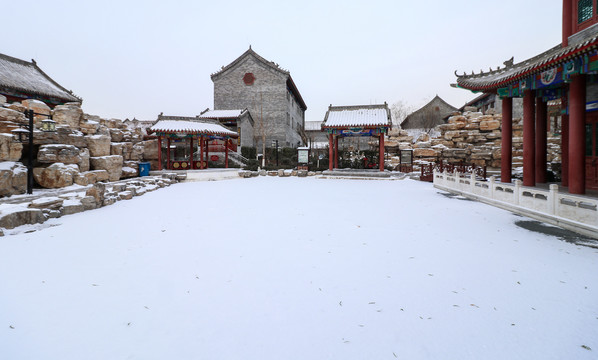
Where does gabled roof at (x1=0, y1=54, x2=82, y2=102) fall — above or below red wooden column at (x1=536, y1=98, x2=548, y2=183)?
above

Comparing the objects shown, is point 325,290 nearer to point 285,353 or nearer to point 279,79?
point 285,353

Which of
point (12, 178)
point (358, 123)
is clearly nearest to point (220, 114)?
point (358, 123)

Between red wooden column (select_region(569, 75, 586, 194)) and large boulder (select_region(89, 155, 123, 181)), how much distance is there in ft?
55.5

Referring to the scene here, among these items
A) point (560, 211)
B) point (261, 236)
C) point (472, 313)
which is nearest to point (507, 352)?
point (472, 313)

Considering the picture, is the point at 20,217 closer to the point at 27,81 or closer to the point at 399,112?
the point at 27,81

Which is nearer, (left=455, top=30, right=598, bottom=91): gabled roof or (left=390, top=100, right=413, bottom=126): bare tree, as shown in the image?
(left=455, top=30, right=598, bottom=91): gabled roof

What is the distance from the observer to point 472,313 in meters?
2.64

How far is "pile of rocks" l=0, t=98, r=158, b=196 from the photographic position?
28.9 feet

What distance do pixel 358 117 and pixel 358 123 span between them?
1.14 metres

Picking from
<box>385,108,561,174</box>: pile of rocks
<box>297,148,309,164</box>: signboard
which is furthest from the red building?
<box>385,108,561,174</box>: pile of rocks

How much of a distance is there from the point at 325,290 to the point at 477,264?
226 cm

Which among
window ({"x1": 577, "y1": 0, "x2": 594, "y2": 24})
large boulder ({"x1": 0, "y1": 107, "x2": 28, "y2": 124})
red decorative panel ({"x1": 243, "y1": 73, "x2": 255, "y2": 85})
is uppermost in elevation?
red decorative panel ({"x1": 243, "y1": 73, "x2": 255, "y2": 85})

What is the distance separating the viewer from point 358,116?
1953 cm

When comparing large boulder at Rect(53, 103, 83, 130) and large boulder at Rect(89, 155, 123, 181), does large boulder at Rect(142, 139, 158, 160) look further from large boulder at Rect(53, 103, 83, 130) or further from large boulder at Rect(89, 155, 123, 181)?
large boulder at Rect(53, 103, 83, 130)
